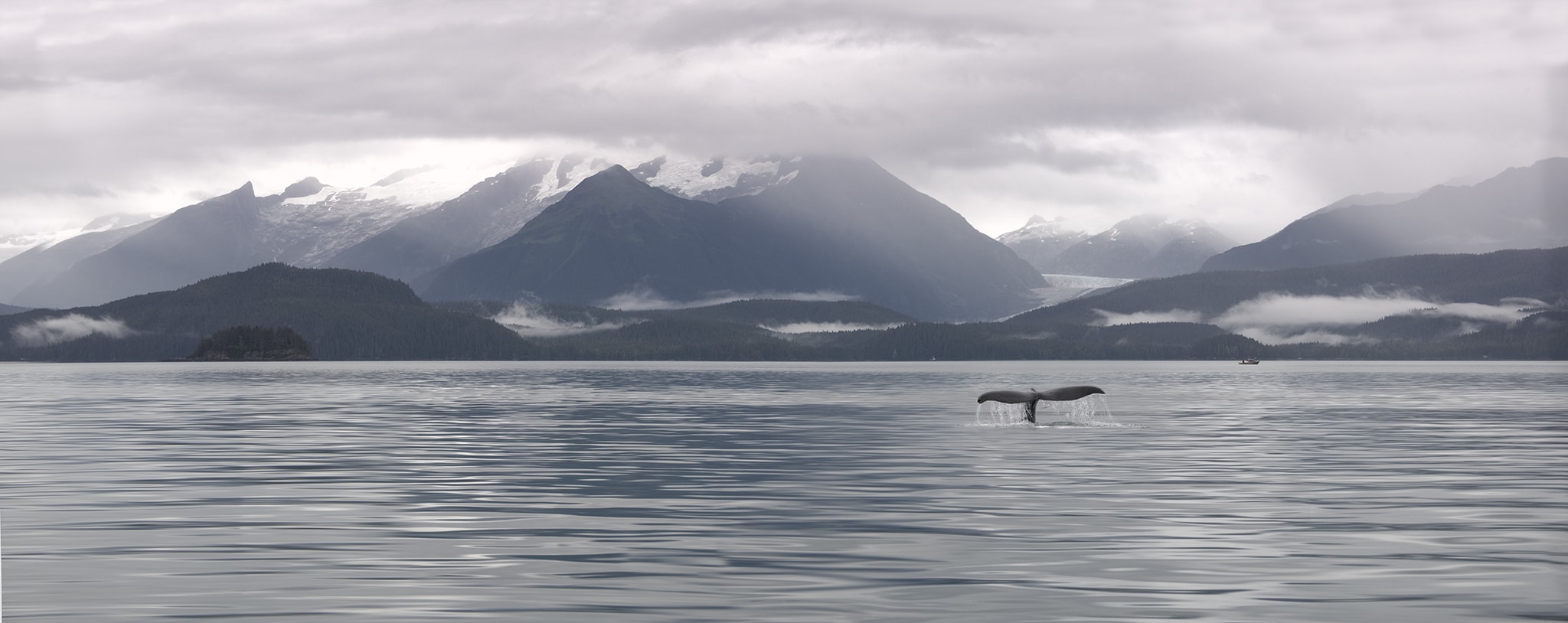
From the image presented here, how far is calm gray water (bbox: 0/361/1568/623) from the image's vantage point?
2761 centimetres

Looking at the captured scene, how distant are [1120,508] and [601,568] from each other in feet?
53.5

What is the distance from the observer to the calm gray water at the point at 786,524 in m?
27.6

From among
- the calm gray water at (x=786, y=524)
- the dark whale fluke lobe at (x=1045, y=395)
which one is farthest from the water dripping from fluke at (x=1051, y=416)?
the calm gray water at (x=786, y=524)

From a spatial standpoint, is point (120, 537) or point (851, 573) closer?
point (851, 573)

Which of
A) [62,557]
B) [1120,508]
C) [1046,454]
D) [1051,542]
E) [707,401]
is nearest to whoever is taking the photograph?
[62,557]

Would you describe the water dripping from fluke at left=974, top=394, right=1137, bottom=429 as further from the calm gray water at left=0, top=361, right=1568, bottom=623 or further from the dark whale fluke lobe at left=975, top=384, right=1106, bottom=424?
the calm gray water at left=0, top=361, right=1568, bottom=623

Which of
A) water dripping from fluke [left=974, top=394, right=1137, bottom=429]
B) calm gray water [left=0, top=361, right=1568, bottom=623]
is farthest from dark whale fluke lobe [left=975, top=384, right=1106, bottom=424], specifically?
water dripping from fluke [left=974, top=394, right=1137, bottom=429]

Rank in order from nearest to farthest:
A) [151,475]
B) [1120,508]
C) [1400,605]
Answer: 1. [1400,605]
2. [1120,508]
3. [151,475]

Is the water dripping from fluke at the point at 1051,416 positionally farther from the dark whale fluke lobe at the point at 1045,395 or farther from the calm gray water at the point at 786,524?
the calm gray water at the point at 786,524

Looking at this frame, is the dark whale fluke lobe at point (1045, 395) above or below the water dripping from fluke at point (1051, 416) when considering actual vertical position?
above

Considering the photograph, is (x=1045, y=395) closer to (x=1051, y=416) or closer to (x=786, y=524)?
(x=1051, y=416)

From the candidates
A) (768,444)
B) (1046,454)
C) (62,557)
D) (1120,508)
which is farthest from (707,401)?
(62,557)

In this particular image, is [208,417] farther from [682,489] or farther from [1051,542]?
[1051,542]

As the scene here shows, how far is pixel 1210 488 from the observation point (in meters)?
48.8
